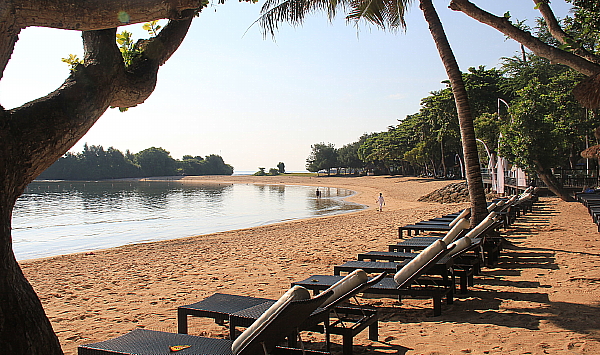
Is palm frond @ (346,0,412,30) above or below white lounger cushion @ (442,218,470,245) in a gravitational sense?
above

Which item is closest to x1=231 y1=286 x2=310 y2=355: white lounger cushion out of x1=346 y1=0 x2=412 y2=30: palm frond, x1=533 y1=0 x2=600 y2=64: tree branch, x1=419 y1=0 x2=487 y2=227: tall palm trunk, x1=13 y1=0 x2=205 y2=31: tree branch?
x1=13 y1=0 x2=205 y2=31: tree branch

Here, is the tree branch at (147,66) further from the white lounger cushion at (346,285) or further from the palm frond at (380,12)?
the palm frond at (380,12)

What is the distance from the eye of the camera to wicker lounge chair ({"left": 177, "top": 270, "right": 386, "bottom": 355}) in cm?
373

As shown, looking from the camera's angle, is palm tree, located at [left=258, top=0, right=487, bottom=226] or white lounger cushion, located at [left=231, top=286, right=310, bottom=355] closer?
white lounger cushion, located at [left=231, top=286, right=310, bottom=355]

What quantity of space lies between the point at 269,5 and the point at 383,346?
8314 millimetres

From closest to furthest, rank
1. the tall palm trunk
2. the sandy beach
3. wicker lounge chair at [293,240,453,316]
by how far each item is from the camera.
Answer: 1. the sandy beach
2. wicker lounge chair at [293,240,453,316]
3. the tall palm trunk

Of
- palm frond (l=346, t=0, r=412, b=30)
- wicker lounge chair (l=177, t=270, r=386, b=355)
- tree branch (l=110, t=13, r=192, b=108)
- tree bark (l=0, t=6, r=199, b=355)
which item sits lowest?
wicker lounge chair (l=177, t=270, r=386, b=355)

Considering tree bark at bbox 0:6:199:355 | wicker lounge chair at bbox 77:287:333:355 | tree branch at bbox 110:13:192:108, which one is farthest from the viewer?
tree branch at bbox 110:13:192:108

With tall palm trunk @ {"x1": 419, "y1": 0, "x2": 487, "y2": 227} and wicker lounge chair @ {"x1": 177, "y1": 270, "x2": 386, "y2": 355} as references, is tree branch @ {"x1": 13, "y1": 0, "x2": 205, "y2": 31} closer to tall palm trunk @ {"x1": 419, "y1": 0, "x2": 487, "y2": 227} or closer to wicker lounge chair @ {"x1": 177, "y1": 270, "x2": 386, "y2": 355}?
wicker lounge chair @ {"x1": 177, "y1": 270, "x2": 386, "y2": 355}

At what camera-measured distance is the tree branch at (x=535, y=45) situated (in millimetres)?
5828

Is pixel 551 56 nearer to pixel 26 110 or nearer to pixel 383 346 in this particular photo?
pixel 383 346

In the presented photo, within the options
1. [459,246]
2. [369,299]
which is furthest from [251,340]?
[459,246]

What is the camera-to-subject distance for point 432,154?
63.0 metres

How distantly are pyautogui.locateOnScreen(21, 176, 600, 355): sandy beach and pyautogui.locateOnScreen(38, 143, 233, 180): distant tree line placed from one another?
5051 inches
